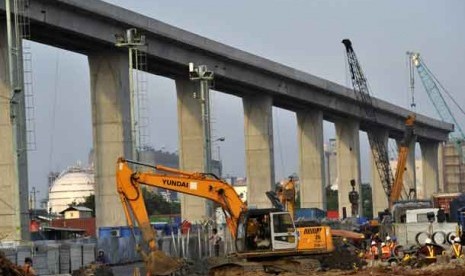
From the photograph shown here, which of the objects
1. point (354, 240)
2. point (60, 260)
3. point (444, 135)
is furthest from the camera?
point (444, 135)

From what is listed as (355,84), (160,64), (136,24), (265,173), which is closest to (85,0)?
(136,24)

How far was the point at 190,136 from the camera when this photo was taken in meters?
90.6

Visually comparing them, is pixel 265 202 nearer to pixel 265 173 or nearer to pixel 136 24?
pixel 265 173

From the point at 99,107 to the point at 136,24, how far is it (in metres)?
6.80

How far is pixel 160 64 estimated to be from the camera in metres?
83.7

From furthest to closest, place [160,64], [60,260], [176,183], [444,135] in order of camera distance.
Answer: [444,135] → [160,64] → [60,260] → [176,183]

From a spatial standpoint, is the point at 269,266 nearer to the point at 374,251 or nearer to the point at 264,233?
the point at 264,233

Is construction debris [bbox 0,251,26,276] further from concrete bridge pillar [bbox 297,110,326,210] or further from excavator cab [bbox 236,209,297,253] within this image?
concrete bridge pillar [bbox 297,110,326,210]

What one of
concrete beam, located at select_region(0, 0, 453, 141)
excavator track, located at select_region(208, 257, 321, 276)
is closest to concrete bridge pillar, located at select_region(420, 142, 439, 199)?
concrete beam, located at select_region(0, 0, 453, 141)

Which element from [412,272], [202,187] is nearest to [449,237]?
[202,187]

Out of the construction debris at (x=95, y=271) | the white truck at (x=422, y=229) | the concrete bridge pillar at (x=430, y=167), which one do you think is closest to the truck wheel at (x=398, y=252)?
the white truck at (x=422, y=229)

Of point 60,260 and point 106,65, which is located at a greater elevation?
point 106,65

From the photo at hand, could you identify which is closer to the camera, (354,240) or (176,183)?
(176,183)

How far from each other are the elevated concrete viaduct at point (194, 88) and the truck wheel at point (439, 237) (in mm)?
24870
